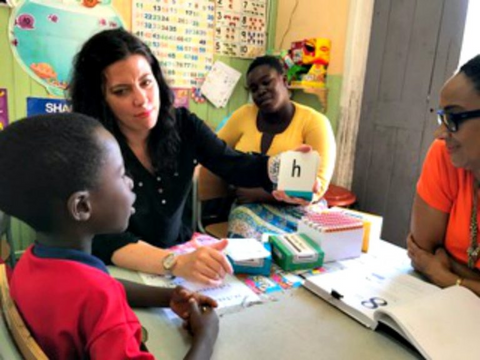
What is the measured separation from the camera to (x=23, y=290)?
67cm

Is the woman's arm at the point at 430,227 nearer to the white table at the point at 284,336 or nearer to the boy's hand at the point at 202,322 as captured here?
the white table at the point at 284,336

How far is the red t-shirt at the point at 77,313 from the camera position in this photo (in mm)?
612

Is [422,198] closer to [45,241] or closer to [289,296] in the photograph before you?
[289,296]

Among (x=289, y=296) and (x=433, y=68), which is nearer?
(x=289, y=296)

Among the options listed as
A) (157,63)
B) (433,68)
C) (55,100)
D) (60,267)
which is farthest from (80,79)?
(433,68)

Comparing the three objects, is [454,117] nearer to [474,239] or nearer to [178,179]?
[474,239]

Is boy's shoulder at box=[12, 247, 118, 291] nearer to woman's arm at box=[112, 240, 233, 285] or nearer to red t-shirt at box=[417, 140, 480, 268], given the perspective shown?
woman's arm at box=[112, 240, 233, 285]

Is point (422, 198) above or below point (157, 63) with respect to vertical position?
below

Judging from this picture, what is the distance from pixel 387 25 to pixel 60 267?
2557 mm

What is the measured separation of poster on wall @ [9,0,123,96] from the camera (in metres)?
2.49

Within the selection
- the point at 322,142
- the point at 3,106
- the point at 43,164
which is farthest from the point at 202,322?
the point at 3,106

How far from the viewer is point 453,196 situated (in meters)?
1.21

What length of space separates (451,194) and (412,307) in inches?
19.6

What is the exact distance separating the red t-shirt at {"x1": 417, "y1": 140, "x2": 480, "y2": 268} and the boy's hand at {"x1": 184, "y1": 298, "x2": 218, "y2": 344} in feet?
2.58
